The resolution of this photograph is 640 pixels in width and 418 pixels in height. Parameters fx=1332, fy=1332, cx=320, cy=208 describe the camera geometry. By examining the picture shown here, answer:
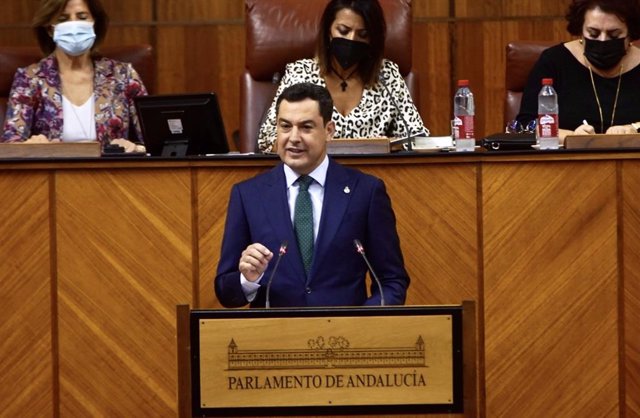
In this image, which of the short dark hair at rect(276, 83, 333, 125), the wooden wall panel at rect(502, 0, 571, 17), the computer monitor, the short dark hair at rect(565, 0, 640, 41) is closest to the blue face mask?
the computer monitor

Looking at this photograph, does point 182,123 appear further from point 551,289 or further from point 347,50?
point 551,289

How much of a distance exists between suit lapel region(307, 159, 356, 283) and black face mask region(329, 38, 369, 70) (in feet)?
3.66

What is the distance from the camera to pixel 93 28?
15.6 ft

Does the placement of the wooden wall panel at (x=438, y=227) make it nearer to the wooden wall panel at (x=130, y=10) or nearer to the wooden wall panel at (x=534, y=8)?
the wooden wall panel at (x=534, y=8)

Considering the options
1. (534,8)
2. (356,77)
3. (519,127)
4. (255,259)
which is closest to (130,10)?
(534,8)

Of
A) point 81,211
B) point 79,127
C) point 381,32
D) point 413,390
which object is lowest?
point 413,390

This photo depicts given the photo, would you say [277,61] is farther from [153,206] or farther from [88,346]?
[88,346]

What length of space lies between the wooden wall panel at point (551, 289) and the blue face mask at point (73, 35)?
1.63m

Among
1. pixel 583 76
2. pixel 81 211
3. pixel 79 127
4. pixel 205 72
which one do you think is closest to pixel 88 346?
pixel 81 211

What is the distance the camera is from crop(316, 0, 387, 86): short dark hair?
4.45 m

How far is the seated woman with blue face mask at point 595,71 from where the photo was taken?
15.0ft

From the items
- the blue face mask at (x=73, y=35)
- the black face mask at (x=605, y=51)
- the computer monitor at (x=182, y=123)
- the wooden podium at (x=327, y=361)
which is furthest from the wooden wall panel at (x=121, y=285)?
the black face mask at (x=605, y=51)

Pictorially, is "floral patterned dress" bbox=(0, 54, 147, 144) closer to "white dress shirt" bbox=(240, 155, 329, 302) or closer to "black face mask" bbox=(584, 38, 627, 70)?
"white dress shirt" bbox=(240, 155, 329, 302)

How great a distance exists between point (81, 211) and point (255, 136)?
1107 mm
